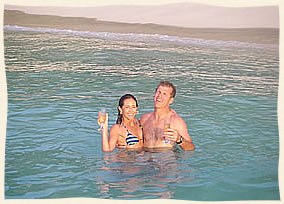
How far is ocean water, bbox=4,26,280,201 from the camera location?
4133 mm

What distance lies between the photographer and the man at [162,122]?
16.0 feet

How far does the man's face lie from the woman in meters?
0.30

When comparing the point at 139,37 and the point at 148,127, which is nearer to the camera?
the point at 148,127

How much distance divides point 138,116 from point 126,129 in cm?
164

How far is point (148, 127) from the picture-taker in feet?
16.9

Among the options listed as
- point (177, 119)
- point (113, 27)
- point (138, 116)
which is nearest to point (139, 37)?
point (113, 27)

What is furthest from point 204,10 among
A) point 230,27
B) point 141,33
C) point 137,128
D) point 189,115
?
point 137,128

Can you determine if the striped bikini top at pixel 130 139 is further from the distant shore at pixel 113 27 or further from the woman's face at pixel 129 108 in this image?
the distant shore at pixel 113 27

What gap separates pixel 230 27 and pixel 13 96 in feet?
24.7

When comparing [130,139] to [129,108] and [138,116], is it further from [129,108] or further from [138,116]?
[138,116]

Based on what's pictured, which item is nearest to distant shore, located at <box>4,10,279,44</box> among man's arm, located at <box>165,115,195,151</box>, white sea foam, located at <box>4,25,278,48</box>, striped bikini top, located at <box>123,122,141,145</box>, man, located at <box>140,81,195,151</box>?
white sea foam, located at <box>4,25,278,48</box>

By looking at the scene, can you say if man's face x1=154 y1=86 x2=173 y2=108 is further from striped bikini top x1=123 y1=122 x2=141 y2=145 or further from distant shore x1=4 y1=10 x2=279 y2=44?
distant shore x1=4 y1=10 x2=279 y2=44

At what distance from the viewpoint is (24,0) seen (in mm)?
6812
